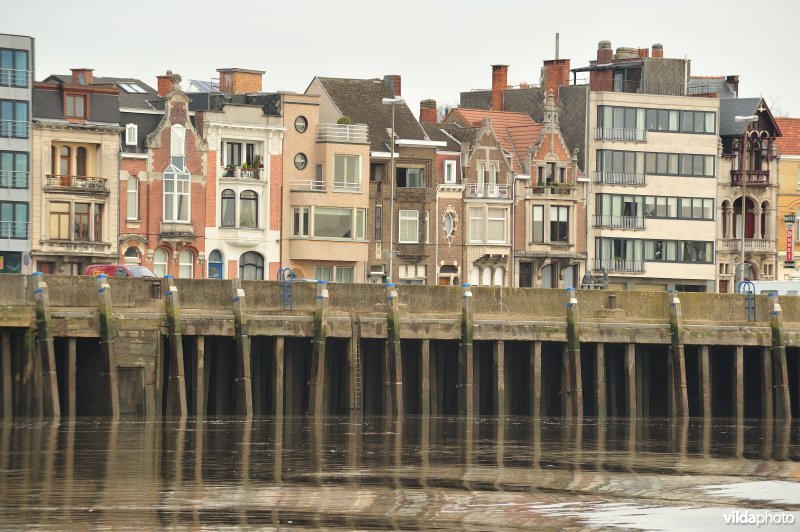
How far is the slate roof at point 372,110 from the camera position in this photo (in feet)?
338

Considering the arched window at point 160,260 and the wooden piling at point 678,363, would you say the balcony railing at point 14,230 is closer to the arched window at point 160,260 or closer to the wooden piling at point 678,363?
the arched window at point 160,260

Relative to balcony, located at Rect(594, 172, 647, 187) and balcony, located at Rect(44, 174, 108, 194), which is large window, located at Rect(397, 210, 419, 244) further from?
balcony, located at Rect(44, 174, 108, 194)

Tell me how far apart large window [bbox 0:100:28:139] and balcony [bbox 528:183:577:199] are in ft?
101

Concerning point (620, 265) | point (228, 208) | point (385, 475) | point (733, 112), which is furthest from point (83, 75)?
point (385, 475)

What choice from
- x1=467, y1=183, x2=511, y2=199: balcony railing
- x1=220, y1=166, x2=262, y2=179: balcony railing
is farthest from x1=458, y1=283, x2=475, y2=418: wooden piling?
x1=467, y1=183, x2=511, y2=199: balcony railing

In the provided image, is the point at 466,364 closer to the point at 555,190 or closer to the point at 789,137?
the point at 555,190

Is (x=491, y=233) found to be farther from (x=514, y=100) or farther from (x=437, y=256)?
(x=514, y=100)

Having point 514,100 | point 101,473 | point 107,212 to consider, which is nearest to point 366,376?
point 101,473

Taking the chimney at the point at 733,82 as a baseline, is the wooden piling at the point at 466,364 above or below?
below

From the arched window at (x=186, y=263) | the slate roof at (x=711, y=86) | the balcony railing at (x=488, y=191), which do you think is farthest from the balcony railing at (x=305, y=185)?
the slate roof at (x=711, y=86)

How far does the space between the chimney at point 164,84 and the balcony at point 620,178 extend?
26597 mm

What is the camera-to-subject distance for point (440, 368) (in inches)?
2650

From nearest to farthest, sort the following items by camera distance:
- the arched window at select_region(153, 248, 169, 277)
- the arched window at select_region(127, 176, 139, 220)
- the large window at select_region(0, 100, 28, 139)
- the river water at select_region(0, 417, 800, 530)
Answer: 1. the river water at select_region(0, 417, 800, 530)
2. the large window at select_region(0, 100, 28, 139)
3. the arched window at select_region(127, 176, 139, 220)
4. the arched window at select_region(153, 248, 169, 277)

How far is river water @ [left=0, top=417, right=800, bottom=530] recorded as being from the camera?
3594 cm
